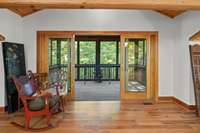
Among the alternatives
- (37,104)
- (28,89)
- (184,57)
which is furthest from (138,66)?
(37,104)

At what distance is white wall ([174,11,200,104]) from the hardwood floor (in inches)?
16.4

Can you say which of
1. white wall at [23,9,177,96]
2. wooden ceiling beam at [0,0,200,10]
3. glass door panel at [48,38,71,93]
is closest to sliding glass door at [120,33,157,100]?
white wall at [23,9,177,96]

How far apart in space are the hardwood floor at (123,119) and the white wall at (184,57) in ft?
1.37

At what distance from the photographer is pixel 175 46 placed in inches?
265

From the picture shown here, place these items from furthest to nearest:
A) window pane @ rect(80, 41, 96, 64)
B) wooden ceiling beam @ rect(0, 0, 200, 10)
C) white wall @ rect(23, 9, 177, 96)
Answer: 1. window pane @ rect(80, 41, 96, 64)
2. white wall @ rect(23, 9, 177, 96)
3. wooden ceiling beam @ rect(0, 0, 200, 10)

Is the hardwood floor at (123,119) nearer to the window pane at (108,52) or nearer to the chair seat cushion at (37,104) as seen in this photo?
the chair seat cushion at (37,104)

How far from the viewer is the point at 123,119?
495 cm

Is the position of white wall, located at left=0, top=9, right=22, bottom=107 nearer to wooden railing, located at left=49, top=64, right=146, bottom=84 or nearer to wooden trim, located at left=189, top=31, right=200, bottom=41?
wooden trim, located at left=189, top=31, right=200, bottom=41

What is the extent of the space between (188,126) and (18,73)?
4154 mm

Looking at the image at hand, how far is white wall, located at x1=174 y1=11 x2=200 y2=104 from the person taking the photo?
567 cm

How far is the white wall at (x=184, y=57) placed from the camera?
5674mm

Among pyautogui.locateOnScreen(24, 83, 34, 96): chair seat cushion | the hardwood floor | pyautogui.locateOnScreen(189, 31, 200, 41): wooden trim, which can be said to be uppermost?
pyautogui.locateOnScreen(189, 31, 200, 41): wooden trim

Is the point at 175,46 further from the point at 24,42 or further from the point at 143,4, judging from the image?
the point at 24,42

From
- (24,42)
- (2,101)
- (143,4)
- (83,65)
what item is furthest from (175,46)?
(83,65)
